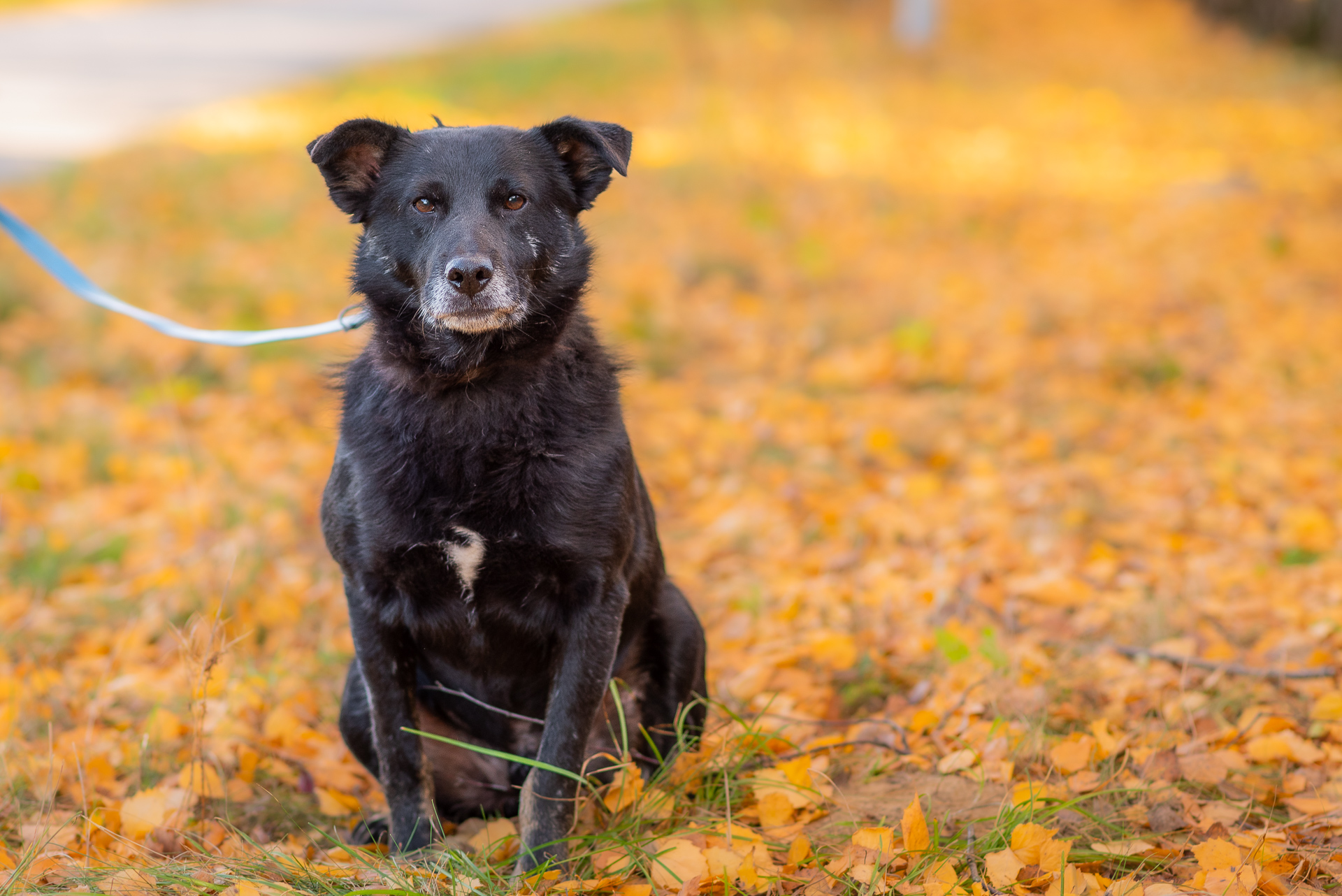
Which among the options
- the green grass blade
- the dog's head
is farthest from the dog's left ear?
the green grass blade

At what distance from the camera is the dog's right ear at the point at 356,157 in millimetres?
2912

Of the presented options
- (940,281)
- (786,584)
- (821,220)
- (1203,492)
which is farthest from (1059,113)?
(786,584)

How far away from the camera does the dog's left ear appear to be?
3.02m

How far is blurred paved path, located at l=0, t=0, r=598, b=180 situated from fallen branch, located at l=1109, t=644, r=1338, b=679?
10.2 meters

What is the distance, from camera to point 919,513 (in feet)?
17.0

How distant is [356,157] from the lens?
3.03 metres

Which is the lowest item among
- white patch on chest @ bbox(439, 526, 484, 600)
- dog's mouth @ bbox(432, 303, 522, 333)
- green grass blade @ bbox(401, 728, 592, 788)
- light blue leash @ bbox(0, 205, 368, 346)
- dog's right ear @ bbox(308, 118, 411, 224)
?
green grass blade @ bbox(401, 728, 592, 788)

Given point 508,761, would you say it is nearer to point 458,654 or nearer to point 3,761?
point 458,654

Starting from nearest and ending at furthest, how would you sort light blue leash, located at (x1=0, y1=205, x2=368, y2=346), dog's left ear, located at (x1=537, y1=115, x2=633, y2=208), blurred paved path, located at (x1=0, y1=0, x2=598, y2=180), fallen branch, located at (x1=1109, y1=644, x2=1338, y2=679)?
dog's left ear, located at (x1=537, y1=115, x2=633, y2=208) → light blue leash, located at (x1=0, y1=205, x2=368, y2=346) → fallen branch, located at (x1=1109, y1=644, x2=1338, y2=679) → blurred paved path, located at (x1=0, y1=0, x2=598, y2=180)

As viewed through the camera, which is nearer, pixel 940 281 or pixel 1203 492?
pixel 1203 492

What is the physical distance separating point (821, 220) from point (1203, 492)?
5433mm

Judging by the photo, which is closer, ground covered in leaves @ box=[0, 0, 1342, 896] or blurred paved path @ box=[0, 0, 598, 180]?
ground covered in leaves @ box=[0, 0, 1342, 896]

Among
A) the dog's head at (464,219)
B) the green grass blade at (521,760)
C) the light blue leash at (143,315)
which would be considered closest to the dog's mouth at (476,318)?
the dog's head at (464,219)

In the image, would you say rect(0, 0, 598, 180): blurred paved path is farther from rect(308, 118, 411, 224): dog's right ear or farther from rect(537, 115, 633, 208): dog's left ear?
rect(537, 115, 633, 208): dog's left ear
